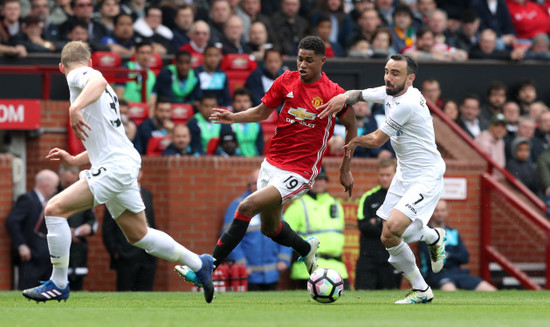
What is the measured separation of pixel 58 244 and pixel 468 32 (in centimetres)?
1336

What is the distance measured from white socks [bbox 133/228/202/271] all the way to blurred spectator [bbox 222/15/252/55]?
8.88 m

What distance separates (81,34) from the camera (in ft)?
57.5

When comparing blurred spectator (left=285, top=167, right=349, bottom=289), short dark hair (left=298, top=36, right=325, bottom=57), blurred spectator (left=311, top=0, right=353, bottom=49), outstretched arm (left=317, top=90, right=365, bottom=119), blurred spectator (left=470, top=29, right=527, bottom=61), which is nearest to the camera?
outstretched arm (left=317, top=90, right=365, bottom=119)

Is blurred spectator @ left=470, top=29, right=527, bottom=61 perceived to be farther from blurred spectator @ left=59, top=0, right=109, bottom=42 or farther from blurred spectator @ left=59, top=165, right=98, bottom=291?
blurred spectator @ left=59, top=165, right=98, bottom=291

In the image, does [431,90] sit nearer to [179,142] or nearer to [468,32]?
[468,32]

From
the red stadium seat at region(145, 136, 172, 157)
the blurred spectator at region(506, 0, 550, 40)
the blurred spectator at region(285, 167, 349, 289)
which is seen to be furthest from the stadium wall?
the blurred spectator at region(506, 0, 550, 40)

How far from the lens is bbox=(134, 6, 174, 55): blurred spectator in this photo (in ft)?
61.0

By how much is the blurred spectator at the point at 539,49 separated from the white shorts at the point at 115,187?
41.3ft

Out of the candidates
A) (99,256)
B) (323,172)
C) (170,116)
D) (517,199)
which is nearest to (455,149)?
(517,199)

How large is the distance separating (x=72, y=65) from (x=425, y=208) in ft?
12.2

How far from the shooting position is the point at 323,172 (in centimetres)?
1597

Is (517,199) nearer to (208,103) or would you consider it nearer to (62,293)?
(208,103)

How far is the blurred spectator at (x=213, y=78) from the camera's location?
17688 mm

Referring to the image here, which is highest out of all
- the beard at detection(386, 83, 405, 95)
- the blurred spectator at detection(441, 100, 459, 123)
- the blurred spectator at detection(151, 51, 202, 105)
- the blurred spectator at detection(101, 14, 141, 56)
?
the blurred spectator at detection(101, 14, 141, 56)
